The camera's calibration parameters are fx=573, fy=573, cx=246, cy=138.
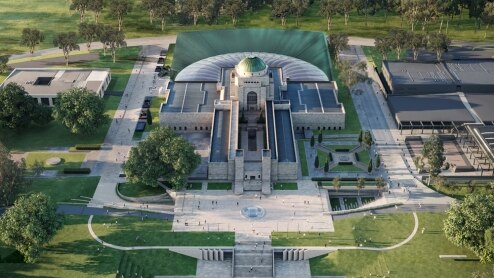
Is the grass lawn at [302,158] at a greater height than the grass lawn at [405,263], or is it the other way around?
the grass lawn at [302,158]

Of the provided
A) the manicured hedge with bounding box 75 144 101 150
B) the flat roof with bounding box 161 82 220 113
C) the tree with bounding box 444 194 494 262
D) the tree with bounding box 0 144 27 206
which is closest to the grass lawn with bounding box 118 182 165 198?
the manicured hedge with bounding box 75 144 101 150

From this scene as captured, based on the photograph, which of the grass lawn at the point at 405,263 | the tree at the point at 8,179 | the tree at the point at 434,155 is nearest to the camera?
the grass lawn at the point at 405,263

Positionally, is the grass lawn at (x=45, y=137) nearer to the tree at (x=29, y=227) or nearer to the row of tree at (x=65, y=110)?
the row of tree at (x=65, y=110)

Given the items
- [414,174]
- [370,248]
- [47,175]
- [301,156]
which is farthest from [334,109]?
[47,175]

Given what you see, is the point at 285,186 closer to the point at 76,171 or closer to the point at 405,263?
the point at 405,263

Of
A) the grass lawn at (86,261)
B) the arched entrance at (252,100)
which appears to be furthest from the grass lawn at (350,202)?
the arched entrance at (252,100)

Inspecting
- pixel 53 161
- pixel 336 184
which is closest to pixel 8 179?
pixel 53 161

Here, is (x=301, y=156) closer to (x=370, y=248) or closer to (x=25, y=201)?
(x=370, y=248)
